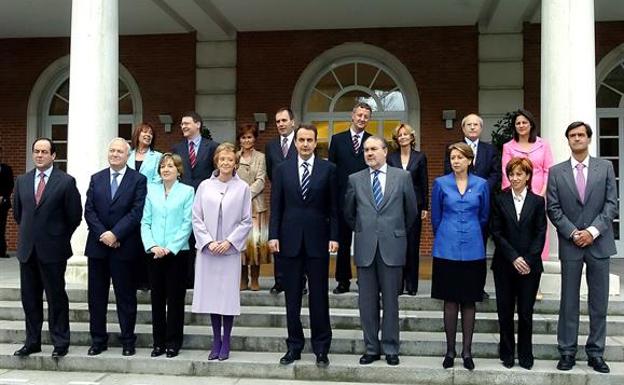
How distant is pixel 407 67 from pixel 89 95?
6.51 meters

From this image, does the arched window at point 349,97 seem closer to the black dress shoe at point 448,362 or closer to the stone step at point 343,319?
the stone step at point 343,319

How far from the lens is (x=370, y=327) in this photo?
5137mm

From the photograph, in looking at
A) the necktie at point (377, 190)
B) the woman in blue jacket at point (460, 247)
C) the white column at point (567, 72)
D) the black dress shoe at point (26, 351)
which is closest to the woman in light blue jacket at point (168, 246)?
the black dress shoe at point (26, 351)

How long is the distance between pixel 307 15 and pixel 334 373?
25.5 feet

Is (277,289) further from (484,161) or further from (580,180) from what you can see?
(580,180)

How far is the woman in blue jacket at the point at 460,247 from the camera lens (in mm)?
4926

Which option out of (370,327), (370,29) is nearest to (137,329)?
(370,327)

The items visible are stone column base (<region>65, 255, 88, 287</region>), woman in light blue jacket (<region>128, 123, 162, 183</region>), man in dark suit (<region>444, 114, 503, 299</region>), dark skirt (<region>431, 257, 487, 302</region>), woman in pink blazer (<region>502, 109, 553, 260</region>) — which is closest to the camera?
dark skirt (<region>431, 257, 487, 302</region>)

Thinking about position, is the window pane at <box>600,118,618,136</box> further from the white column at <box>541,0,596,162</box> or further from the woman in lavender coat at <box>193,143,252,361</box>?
the woman in lavender coat at <box>193,143,252,361</box>

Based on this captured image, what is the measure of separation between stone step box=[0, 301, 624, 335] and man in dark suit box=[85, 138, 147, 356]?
2.73 feet

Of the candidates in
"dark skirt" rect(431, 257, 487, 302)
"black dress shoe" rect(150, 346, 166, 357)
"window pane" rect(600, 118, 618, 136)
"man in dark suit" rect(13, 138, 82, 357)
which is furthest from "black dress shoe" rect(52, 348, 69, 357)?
"window pane" rect(600, 118, 618, 136)

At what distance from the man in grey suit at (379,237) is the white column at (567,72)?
2.44 m

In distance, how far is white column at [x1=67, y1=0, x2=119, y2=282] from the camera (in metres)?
7.31

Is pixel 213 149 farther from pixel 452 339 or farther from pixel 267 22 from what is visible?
pixel 267 22
